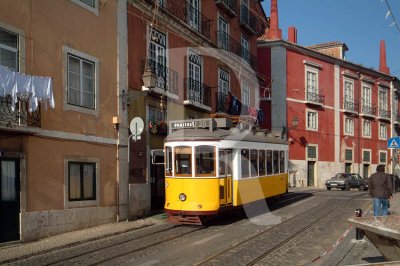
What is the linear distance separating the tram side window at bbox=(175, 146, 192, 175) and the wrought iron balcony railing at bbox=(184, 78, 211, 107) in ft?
22.8

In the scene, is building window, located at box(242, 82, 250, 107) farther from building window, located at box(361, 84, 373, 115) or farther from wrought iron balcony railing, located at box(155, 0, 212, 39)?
building window, located at box(361, 84, 373, 115)

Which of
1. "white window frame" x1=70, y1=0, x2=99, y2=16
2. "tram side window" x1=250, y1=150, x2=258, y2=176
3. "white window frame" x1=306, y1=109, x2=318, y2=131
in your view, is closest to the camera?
"white window frame" x1=70, y1=0, x2=99, y2=16

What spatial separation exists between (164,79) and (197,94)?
312 centimetres

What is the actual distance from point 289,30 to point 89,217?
108 ft

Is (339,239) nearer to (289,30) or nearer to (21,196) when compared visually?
(21,196)

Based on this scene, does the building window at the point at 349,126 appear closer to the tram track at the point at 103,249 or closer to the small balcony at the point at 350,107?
the small balcony at the point at 350,107

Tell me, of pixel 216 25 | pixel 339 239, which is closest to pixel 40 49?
pixel 339 239

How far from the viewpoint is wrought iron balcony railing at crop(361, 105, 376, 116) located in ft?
147

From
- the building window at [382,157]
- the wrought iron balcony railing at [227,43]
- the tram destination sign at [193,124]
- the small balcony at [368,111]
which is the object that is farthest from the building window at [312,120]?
the tram destination sign at [193,124]

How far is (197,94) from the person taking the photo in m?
22.0

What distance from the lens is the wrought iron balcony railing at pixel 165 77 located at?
60.9 ft

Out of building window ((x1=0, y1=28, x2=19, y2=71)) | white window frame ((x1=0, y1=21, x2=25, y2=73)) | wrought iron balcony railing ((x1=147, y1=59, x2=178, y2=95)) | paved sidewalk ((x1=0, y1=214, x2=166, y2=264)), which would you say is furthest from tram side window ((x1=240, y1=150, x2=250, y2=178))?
building window ((x1=0, y1=28, x2=19, y2=71))

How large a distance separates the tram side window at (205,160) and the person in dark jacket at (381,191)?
4400 mm

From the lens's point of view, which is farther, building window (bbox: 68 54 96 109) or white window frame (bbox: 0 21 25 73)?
building window (bbox: 68 54 96 109)
